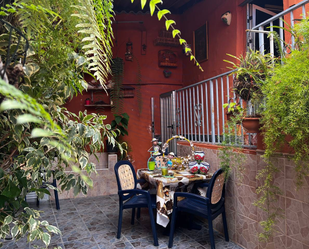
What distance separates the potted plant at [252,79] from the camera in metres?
2.22

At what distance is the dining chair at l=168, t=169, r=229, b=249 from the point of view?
2.68 metres

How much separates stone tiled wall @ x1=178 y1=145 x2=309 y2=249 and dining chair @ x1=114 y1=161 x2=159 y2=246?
92cm

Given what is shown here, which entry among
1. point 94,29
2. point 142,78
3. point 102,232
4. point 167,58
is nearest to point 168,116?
point 142,78

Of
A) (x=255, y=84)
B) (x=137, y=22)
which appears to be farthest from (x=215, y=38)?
(x=255, y=84)

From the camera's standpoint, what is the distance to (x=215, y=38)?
18.1 feet

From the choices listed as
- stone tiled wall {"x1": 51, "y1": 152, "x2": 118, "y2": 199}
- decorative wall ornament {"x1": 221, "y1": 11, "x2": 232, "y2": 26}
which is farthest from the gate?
decorative wall ornament {"x1": 221, "y1": 11, "x2": 232, "y2": 26}

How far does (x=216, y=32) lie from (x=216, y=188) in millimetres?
3852

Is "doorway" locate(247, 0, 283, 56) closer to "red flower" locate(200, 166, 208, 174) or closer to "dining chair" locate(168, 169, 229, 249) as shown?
"red flower" locate(200, 166, 208, 174)

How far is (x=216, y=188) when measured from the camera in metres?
2.79

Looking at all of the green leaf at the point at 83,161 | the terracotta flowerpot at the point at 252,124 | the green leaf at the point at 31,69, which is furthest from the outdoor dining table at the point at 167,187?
the green leaf at the point at 31,69

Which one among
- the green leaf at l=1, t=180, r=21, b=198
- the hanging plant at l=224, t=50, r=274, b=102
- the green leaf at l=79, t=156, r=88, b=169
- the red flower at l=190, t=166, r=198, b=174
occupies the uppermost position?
the hanging plant at l=224, t=50, r=274, b=102

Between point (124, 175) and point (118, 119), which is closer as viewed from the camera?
point (124, 175)

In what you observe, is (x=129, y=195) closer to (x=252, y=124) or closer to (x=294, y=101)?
(x=252, y=124)

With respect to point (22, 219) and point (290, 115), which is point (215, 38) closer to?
point (290, 115)
